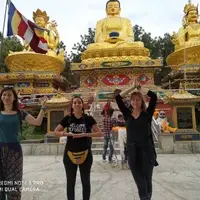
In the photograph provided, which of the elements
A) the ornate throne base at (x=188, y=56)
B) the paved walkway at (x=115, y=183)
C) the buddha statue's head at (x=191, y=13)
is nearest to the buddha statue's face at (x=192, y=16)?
the buddha statue's head at (x=191, y=13)

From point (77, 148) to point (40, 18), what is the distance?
64.6ft

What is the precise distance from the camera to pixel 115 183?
4.59m

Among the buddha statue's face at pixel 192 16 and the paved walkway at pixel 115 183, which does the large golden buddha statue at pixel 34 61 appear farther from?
the paved walkway at pixel 115 183

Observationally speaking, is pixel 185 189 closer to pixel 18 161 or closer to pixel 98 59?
pixel 18 161

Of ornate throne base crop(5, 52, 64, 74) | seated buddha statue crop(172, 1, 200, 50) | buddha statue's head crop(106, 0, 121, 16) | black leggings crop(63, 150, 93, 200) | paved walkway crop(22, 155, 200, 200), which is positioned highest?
buddha statue's head crop(106, 0, 121, 16)

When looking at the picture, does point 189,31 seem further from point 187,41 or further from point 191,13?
point 191,13

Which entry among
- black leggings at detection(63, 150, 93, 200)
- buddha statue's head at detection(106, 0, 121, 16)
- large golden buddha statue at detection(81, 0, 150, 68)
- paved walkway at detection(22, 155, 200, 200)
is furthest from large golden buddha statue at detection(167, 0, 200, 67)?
black leggings at detection(63, 150, 93, 200)

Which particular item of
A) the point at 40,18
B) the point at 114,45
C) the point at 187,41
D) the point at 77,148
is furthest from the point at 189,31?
the point at 77,148

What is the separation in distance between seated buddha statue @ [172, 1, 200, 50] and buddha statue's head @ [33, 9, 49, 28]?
957cm

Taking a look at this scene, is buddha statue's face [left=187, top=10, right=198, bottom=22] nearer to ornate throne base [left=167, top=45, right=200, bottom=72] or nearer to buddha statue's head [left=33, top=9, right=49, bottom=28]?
ornate throne base [left=167, top=45, right=200, bottom=72]

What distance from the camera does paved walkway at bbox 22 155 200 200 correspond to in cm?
382

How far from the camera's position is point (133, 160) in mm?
3084

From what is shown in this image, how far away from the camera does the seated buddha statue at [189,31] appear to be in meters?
19.1

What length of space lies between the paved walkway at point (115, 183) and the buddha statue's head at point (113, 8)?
54.3 feet
